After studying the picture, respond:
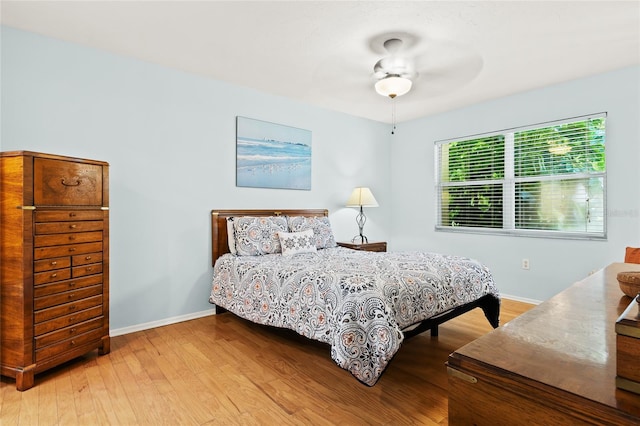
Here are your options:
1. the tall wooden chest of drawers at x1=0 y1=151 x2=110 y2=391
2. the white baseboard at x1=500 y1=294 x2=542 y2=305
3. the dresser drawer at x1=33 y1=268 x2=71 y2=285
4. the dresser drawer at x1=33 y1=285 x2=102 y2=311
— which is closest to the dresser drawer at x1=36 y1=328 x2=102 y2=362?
the tall wooden chest of drawers at x1=0 y1=151 x2=110 y2=391

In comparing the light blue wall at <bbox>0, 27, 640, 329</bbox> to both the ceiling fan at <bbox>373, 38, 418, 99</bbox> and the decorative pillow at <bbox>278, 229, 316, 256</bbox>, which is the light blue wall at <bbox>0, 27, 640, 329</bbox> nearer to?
the decorative pillow at <bbox>278, 229, 316, 256</bbox>

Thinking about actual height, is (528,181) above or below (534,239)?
above

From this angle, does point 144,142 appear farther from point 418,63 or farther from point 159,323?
point 418,63

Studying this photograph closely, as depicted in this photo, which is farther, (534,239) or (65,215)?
(534,239)

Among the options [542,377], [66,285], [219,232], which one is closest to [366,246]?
[219,232]

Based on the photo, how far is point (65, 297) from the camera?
2.29 m

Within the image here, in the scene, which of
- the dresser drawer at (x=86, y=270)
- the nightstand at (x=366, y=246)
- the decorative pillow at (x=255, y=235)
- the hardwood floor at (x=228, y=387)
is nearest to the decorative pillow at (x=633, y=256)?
the hardwood floor at (x=228, y=387)

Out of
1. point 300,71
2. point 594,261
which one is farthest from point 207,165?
point 594,261

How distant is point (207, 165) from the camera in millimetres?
3529

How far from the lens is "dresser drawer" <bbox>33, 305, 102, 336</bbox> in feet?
7.08

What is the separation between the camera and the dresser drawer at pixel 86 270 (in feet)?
A: 7.71

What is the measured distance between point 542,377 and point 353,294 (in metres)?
1.47

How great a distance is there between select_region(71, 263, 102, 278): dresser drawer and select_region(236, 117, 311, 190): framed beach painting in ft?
5.27

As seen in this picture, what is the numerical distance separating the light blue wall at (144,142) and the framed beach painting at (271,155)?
93 mm
